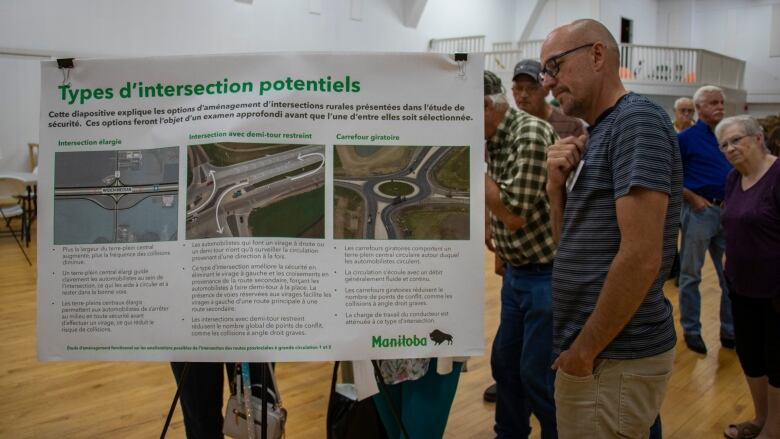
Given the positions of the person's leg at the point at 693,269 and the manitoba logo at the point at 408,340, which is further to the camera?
the person's leg at the point at 693,269

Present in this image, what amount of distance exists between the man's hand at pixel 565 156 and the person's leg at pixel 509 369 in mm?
772

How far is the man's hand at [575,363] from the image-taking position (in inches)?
55.9

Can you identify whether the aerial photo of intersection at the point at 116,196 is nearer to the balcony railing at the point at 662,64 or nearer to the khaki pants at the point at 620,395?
the khaki pants at the point at 620,395

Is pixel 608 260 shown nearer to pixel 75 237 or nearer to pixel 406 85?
pixel 406 85

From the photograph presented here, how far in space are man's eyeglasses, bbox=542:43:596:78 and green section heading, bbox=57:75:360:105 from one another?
47 centimetres

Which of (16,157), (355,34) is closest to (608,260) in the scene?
(16,157)

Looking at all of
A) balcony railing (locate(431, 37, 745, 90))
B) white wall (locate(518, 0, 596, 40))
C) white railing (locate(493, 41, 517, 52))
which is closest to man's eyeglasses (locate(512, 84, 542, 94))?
balcony railing (locate(431, 37, 745, 90))

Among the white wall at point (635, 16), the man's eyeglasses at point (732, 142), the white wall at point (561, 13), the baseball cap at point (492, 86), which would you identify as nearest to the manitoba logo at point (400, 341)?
the baseball cap at point (492, 86)

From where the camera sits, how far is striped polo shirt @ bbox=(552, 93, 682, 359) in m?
1.32

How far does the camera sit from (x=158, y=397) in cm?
325

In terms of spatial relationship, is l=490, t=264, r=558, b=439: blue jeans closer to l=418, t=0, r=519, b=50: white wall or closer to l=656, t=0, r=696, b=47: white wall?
l=418, t=0, r=519, b=50: white wall

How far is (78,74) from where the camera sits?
1.62m

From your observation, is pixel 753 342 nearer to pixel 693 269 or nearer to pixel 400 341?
pixel 693 269

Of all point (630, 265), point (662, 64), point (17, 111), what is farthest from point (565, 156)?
point (662, 64)
